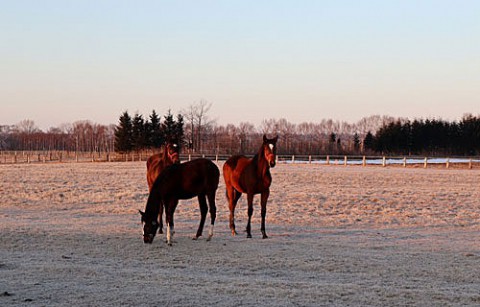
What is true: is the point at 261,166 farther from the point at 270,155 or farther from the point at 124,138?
the point at 124,138

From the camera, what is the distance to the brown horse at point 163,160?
45.5ft

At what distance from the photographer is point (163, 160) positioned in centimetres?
1424

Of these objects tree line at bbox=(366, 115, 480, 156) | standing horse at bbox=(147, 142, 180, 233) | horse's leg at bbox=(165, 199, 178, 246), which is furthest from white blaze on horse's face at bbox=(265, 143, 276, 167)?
tree line at bbox=(366, 115, 480, 156)

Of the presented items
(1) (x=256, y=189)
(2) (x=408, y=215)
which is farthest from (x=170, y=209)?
(2) (x=408, y=215)

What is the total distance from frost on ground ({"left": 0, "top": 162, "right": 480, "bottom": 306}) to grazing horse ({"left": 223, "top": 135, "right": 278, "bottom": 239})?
2.89ft

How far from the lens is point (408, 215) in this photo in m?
18.2

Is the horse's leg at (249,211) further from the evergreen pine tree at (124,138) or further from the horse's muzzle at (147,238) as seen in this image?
the evergreen pine tree at (124,138)

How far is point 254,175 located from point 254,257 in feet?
10.6

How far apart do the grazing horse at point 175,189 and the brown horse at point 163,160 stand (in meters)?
1.03

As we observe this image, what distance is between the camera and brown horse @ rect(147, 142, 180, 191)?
13.9 metres

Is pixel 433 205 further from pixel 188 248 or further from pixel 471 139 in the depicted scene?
pixel 471 139

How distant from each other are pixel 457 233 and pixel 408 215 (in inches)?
138

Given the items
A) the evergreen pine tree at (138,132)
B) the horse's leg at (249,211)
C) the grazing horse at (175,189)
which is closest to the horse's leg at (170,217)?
the grazing horse at (175,189)

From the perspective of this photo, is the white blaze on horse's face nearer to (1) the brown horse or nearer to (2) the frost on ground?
(2) the frost on ground
